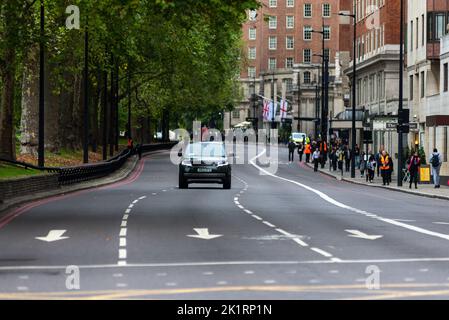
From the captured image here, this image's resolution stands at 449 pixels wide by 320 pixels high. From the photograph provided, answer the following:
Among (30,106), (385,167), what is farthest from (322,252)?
(30,106)

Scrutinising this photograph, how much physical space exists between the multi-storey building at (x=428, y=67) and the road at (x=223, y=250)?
36.1 m

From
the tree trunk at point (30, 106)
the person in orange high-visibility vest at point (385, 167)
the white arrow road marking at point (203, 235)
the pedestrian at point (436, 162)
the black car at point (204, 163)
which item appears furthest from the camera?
the person in orange high-visibility vest at point (385, 167)

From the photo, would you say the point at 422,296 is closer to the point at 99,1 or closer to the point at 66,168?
the point at 99,1

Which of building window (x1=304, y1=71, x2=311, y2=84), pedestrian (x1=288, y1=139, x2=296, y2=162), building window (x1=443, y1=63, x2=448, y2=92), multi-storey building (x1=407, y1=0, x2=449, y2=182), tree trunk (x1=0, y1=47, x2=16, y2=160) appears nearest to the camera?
tree trunk (x1=0, y1=47, x2=16, y2=160)

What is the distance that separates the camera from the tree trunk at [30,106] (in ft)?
201

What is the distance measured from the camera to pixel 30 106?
62406 mm

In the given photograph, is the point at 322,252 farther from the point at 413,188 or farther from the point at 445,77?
the point at 445,77

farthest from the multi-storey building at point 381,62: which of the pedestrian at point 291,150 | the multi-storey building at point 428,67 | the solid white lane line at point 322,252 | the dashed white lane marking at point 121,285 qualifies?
the dashed white lane marking at point 121,285

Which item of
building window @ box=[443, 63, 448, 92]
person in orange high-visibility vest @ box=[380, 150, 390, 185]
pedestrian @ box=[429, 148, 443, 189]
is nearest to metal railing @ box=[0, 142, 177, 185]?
person in orange high-visibility vest @ box=[380, 150, 390, 185]

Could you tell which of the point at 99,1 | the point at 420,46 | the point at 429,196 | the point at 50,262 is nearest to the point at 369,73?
the point at 420,46

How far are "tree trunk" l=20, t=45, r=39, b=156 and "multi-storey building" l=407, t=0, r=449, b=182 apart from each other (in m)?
23.4

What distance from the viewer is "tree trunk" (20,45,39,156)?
6122cm

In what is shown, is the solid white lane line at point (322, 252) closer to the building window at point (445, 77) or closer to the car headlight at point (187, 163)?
the car headlight at point (187, 163)

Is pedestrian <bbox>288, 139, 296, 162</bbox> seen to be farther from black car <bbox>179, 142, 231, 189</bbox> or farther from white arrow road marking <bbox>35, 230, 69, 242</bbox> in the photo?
white arrow road marking <bbox>35, 230, 69, 242</bbox>
